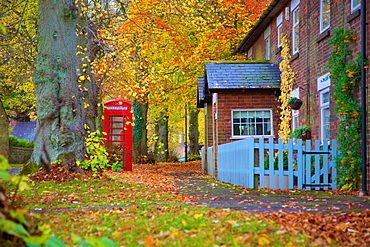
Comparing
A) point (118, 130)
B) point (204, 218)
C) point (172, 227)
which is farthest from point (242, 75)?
point (172, 227)

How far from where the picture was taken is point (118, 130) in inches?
826

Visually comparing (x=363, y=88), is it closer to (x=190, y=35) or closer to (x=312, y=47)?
(x=312, y=47)

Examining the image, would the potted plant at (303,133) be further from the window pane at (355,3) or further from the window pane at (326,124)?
the window pane at (355,3)

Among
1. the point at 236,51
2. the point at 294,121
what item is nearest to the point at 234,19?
the point at 236,51

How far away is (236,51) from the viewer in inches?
1061

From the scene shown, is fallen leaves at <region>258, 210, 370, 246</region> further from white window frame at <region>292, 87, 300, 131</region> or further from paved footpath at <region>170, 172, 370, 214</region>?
white window frame at <region>292, 87, 300, 131</region>

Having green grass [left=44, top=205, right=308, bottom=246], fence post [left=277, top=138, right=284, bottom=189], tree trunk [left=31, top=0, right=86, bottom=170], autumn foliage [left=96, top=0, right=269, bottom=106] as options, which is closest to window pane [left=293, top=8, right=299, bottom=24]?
fence post [left=277, top=138, right=284, bottom=189]

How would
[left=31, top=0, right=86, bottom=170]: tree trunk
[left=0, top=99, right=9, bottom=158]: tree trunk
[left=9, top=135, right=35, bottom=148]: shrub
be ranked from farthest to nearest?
[left=9, top=135, right=35, bottom=148]: shrub < [left=0, top=99, right=9, bottom=158]: tree trunk < [left=31, top=0, right=86, bottom=170]: tree trunk

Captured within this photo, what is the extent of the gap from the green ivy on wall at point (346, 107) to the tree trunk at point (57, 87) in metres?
6.40

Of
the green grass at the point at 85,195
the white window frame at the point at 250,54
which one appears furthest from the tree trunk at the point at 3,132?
the green grass at the point at 85,195

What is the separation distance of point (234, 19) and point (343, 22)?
14150 millimetres

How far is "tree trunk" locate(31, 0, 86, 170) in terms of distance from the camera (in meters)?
11.6

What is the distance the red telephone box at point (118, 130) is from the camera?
20.6 m

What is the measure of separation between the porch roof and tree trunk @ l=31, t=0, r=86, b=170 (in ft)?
18.7
